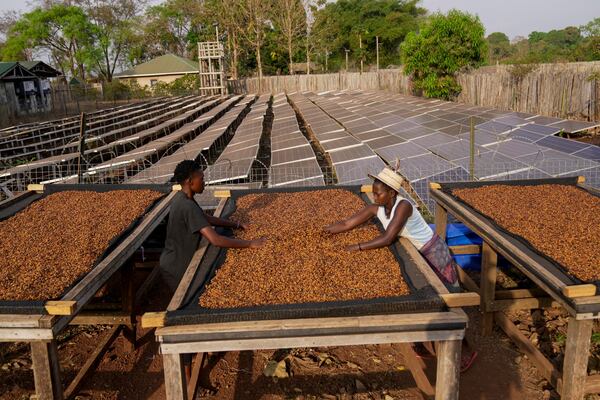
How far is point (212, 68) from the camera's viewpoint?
37.9 metres

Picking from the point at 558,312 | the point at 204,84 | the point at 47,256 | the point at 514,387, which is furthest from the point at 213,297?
the point at 204,84

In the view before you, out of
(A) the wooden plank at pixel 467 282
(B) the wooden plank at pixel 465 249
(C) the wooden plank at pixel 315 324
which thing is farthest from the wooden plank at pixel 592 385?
(B) the wooden plank at pixel 465 249

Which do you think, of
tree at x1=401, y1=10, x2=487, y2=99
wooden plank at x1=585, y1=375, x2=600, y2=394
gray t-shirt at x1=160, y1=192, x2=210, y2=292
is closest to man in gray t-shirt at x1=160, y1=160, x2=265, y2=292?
gray t-shirt at x1=160, y1=192, x2=210, y2=292

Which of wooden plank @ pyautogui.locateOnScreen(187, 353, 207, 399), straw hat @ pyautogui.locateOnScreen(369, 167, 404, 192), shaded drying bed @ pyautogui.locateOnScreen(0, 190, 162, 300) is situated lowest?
wooden plank @ pyautogui.locateOnScreen(187, 353, 207, 399)

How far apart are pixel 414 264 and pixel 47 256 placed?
2.74 metres

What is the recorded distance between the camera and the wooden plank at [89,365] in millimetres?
3662

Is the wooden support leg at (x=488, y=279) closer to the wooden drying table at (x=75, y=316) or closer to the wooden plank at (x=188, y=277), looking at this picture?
the wooden plank at (x=188, y=277)

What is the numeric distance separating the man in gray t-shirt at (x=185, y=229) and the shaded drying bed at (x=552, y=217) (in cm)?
216

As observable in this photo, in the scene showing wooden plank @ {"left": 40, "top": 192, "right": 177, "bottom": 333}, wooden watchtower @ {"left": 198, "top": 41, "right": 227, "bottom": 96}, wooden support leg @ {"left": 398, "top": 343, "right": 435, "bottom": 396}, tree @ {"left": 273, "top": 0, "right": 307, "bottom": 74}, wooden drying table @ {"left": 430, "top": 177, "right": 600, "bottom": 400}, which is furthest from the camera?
tree @ {"left": 273, "top": 0, "right": 307, "bottom": 74}

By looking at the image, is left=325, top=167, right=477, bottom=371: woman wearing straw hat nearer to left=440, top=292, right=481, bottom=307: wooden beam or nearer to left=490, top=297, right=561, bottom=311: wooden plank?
left=440, top=292, right=481, bottom=307: wooden beam

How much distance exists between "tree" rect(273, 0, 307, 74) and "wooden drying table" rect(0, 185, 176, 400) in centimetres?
4115

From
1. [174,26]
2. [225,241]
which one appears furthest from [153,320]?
[174,26]

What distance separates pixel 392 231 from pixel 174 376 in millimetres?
1814

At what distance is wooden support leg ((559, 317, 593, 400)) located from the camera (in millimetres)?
3057
